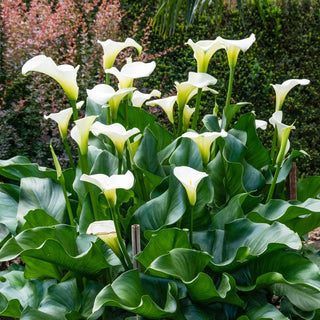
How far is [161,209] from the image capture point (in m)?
1.76

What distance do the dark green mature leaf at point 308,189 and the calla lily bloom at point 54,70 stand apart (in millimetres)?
1092

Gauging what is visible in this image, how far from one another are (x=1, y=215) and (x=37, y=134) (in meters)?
1.72

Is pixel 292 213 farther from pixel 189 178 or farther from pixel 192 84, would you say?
pixel 192 84

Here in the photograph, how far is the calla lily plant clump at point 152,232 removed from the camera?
155cm

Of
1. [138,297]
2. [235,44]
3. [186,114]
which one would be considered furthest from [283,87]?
[138,297]

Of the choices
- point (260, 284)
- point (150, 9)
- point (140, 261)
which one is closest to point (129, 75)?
point (140, 261)

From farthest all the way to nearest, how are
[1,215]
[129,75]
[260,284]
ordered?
[1,215] → [129,75] → [260,284]

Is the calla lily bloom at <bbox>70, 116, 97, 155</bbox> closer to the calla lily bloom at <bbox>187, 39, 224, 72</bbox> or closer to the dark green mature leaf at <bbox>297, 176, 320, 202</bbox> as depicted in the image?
the calla lily bloom at <bbox>187, 39, 224, 72</bbox>

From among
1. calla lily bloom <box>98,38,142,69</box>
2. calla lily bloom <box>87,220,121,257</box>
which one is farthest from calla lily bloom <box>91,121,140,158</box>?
calla lily bloom <box>98,38,142,69</box>

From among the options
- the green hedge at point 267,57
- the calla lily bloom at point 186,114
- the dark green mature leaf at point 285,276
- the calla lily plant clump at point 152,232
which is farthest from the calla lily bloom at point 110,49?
the green hedge at point 267,57

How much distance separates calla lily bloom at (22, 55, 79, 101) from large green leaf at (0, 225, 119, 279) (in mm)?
461

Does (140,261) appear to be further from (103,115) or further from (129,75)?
(103,115)

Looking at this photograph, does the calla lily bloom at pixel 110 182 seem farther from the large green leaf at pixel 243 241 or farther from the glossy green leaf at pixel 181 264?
the large green leaf at pixel 243 241

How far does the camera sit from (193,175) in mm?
1554
